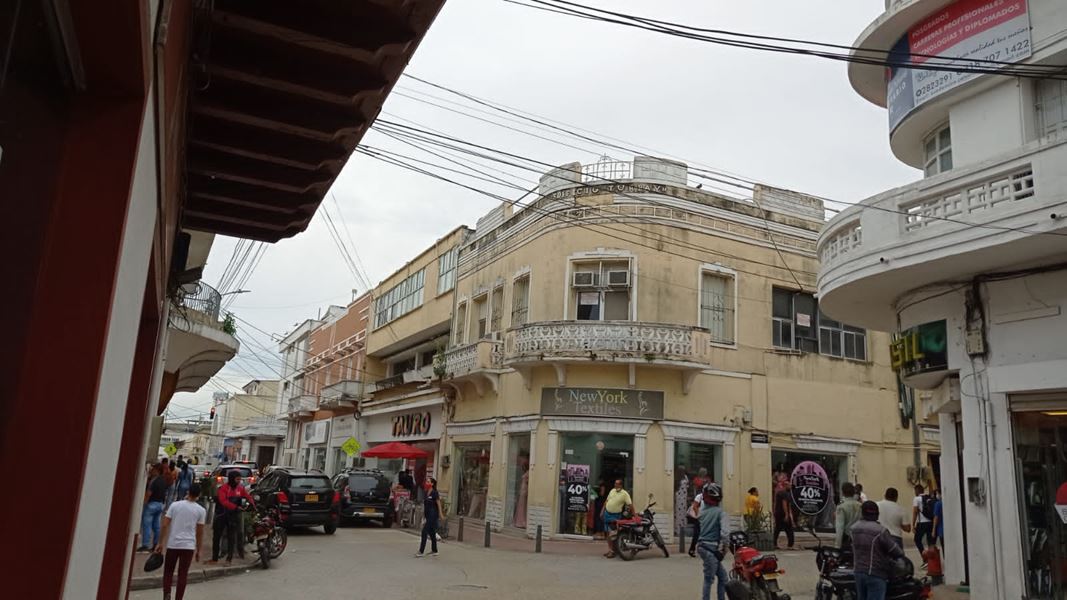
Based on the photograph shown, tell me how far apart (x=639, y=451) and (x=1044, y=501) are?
11.4 metres

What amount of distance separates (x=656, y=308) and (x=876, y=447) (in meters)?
8.95

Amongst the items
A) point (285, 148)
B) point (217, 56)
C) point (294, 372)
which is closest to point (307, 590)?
point (285, 148)

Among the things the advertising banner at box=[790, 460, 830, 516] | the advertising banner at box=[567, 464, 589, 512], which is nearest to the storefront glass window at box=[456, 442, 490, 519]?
the advertising banner at box=[567, 464, 589, 512]

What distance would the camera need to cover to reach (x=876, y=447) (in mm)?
23953

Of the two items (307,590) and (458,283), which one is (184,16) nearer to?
(307,590)

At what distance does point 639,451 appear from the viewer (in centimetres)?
2070

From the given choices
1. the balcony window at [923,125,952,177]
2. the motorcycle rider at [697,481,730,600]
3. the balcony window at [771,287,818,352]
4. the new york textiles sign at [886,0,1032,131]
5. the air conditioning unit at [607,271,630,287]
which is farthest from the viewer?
the balcony window at [771,287,818,352]

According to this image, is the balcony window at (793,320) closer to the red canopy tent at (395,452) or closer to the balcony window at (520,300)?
the balcony window at (520,300)

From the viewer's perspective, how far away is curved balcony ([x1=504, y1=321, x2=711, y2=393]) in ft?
67.4

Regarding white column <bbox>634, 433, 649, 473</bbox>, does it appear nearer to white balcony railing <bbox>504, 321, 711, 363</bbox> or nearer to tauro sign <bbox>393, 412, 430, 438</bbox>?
white balcony railing <bbox>504, 321, 711, 363</bbox>

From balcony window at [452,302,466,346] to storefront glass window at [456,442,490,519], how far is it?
4020mm

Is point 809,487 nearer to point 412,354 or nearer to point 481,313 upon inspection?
point 481,313

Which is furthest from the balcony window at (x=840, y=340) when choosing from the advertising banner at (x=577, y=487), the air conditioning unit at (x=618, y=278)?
the advertising banner at (x=577, y=487)

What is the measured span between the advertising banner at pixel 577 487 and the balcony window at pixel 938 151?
458 inches
